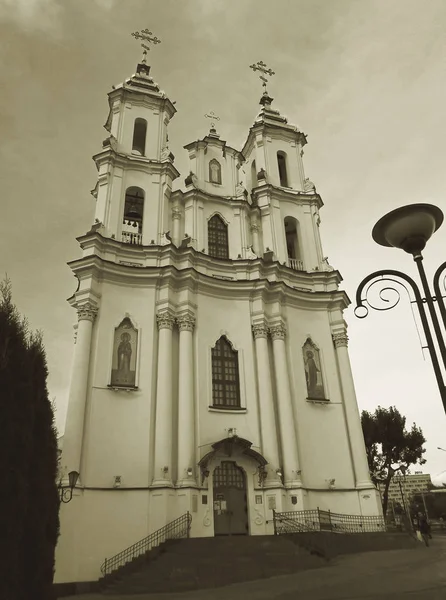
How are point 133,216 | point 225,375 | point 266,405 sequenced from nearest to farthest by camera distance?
point 266,405, point 225,375, point 133,216

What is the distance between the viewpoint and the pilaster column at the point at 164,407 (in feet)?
57.9

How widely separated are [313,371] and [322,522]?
6899 mm

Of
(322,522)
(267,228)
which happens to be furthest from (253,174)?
(322,522)

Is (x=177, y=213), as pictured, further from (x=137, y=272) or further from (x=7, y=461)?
(x=7, y=461)

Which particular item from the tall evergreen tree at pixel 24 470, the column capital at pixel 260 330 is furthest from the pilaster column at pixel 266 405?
the tall evergreen tree at pixel 24 470

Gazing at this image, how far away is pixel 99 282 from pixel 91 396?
17.2ft

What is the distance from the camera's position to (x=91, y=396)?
60.4 feet

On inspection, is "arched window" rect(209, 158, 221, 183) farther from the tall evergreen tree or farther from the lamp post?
the lamp post

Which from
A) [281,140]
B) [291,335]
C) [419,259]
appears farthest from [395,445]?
[419,259]

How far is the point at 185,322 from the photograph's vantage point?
21094mm

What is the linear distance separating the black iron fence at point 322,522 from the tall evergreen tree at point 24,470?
1059cm

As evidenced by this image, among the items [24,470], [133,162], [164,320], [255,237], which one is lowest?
[24,470]

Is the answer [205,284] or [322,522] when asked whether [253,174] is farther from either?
[322,522]

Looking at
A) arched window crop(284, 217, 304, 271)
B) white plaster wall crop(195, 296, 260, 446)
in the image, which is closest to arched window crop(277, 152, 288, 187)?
arched window crop(284, 217, 304, 271)
